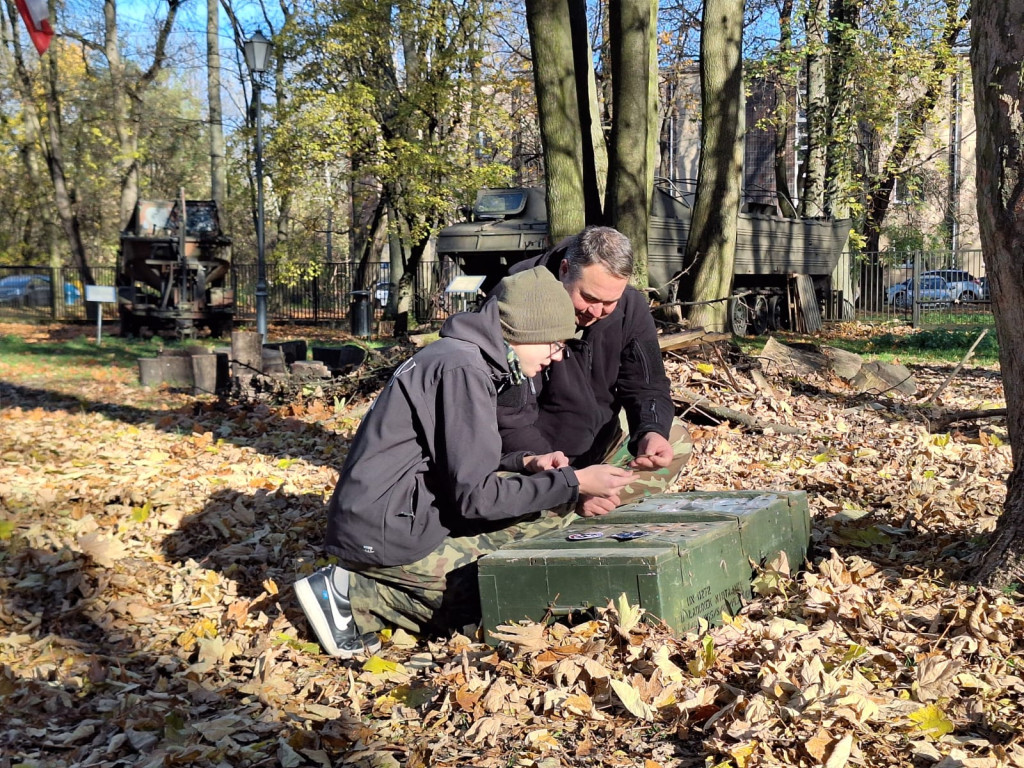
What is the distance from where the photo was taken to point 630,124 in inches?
422

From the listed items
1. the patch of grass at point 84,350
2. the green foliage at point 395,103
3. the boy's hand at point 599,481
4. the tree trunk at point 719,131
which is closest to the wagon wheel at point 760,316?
the green foliage at point 395,103

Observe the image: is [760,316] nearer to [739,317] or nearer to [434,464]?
[739,317]

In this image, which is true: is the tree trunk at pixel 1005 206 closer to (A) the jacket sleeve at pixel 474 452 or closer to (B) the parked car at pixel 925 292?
(A) the jacket sleeve at pixel 474 452

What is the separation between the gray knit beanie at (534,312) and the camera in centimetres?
409

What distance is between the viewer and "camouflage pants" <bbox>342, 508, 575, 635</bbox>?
427 centimetres

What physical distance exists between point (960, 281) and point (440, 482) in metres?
22.7

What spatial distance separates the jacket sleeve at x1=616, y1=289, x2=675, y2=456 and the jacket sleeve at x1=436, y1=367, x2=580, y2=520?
150cm

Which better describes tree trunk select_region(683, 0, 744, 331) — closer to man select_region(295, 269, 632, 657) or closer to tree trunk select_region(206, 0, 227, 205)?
man select_region(295, 269, 632, 657)

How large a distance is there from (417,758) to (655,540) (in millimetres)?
1213

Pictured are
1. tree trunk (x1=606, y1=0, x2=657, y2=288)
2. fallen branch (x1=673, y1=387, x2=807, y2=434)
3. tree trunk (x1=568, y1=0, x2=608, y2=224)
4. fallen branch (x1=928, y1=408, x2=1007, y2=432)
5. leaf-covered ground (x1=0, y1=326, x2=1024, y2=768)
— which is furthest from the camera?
tree trunk (x1=568, y1=0, x2=608, y2=224)

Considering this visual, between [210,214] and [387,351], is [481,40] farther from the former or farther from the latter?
[387,351]

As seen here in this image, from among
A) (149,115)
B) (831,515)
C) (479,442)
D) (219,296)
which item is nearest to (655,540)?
(479,442)

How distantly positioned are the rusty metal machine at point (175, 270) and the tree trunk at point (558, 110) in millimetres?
13860

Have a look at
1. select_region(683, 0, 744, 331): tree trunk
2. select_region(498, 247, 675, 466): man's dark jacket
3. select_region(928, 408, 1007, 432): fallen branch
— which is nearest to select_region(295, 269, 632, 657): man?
select_region(498, 247, 675, 466): man's dark jacket
